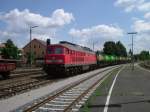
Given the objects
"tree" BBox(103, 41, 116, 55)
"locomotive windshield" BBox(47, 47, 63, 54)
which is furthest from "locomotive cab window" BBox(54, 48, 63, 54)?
"tree" BBox(103, 41, 116, 55)

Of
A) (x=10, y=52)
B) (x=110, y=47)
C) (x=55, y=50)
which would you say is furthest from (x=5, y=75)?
(x=110, y=47)

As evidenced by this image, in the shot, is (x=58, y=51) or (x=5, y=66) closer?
(x=5, y=66)

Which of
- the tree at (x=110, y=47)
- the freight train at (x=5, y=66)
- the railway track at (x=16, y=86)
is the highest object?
the tree at (x=110, y=47)

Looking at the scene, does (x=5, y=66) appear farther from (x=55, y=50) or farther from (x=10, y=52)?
(x=10, y=52)

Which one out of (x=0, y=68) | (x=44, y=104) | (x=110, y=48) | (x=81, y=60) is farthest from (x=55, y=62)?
(x=110, y=48)

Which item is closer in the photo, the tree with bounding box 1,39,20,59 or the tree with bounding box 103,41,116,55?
the tree with bounding box 1,39,20,59

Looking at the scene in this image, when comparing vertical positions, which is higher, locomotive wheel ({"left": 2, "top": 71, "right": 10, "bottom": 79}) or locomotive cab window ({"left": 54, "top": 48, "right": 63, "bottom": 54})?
locomotive cab window ({"left": 54, "top": 48, "right": 63, "bottom": 54})

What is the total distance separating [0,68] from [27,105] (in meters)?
15.1

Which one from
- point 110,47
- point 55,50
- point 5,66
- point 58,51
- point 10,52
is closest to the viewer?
point 5,66

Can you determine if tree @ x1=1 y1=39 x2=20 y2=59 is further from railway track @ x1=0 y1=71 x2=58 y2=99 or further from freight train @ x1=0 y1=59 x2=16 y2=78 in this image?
railway track @ x1=0 y1=71 x2=58 y2=99

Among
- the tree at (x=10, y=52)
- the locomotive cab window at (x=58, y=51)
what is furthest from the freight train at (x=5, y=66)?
the tree at (x=10, y=52)

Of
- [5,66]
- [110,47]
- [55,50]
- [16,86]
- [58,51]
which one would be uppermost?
A: [110,47]

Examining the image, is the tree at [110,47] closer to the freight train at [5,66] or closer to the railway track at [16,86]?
the freight train at [5,66]

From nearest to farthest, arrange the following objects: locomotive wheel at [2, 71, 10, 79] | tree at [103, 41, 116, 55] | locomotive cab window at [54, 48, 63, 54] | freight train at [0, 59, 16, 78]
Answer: freight train at [0, 59, 16, 78]
locomotive wheel at [2, 71, 10, 79]
locomotive cab window at [54, 48, 63, 54]
tree at [103, 41, 116, 55]
